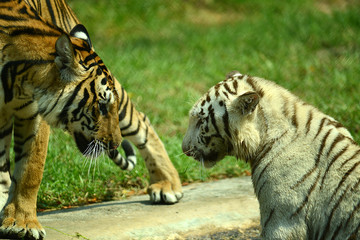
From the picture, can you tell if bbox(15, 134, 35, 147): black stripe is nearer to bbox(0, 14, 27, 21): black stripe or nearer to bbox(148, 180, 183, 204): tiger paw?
bbox(0, 14, 27, 21): black stripe

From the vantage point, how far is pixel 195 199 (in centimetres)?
431

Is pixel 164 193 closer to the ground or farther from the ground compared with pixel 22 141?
closer to the ground

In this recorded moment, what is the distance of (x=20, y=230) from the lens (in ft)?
11.1

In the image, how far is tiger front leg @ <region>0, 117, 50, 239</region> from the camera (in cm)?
340

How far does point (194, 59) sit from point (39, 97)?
508 cm

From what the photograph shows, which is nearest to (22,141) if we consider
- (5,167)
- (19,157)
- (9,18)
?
(19,157)

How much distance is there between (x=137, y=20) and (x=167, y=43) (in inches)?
60.5

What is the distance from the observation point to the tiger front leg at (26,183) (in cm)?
340

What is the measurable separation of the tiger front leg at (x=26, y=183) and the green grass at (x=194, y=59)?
2.78 feet

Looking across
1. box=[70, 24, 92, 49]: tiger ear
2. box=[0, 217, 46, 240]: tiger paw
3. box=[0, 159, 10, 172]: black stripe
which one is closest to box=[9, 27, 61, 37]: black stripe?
box=[70, 24, 92, 49]: tiger ear

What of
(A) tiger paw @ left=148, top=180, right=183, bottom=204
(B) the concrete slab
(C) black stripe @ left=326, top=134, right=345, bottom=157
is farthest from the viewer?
(A) tiger paw @ left=148, top=180, right=183, bottom=204

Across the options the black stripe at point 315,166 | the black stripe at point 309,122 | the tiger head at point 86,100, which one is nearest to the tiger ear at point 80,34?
the tiger head at point 86,100

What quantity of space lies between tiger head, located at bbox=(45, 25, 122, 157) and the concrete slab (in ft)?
1.57

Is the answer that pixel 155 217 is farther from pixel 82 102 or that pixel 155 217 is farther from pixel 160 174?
pixel 82 102
